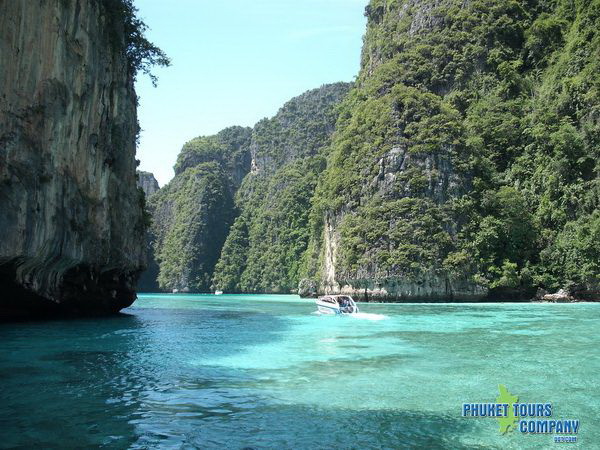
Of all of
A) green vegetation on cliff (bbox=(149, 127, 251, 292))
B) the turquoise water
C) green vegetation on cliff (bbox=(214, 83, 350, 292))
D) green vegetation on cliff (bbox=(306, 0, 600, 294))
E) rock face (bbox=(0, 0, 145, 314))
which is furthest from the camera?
green vegetation on cliff (bbox=(149, 127, 251, 292))

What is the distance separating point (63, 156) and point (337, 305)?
16.5 metres

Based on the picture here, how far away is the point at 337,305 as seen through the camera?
28953 mm

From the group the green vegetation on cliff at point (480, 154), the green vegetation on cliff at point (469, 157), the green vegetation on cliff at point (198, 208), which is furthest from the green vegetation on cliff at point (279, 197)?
the green vegetation on cliff at point (480, 154)

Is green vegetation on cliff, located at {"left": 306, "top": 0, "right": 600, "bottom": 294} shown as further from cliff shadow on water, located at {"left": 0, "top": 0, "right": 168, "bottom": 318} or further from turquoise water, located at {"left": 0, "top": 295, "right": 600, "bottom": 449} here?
turquoise water, located at {"left": 0, "top": 295, "right": 600, "bottom": 449}

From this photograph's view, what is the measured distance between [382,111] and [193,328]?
4200cm

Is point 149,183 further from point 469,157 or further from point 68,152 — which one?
point 68,152

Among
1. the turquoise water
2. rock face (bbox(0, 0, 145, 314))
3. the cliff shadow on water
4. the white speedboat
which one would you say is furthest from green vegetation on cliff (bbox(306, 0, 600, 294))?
the turquoise water

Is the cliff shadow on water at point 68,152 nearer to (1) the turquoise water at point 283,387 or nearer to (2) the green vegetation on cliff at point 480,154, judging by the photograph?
(1) the turquoise water at point 283,387

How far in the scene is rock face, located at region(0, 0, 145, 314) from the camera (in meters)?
15.2

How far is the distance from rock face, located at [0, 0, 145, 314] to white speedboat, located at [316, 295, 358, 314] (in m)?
11.0

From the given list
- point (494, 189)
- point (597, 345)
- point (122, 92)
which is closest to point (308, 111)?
point (494, 189)

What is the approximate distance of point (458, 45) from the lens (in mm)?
64250

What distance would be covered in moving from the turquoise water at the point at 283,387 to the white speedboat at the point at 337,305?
32.1 feet

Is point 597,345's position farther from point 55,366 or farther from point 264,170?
point 264,170
